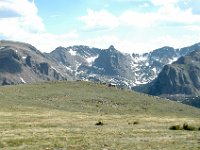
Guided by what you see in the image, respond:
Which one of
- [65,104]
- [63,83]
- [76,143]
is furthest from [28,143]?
[63,83]

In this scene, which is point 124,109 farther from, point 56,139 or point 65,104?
point 56,139

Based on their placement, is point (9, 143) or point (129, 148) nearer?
point (129, 148)

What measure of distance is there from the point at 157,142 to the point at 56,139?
32.7ft

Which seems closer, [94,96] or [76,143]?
[76,143]

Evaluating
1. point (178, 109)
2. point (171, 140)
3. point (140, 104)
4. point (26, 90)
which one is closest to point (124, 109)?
point (140, 104)

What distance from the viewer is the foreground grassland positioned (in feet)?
139

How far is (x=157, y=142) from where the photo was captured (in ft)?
141

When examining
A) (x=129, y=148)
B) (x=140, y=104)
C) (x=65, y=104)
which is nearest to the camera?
(x=129, y=148)

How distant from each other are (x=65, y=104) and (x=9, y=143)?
108 meters

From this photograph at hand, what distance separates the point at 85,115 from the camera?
111 meters

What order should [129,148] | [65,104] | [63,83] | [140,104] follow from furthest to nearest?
[63,83]
[140,104]
[65,104]
[129,148]

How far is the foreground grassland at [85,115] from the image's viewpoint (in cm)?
4250

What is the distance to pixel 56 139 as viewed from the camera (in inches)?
1783

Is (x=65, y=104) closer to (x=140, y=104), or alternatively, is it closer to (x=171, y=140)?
(x=140, y=104)
